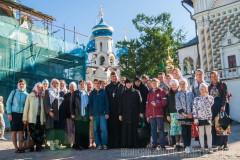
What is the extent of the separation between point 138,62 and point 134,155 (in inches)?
812

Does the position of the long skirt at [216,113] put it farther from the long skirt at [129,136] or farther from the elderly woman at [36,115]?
the elderly woman at [36,115]

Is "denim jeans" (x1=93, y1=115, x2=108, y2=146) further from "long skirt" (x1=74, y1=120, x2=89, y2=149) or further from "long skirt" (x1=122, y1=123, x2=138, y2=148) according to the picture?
"long skirt" (x1=122, y1=123, x2=138, y2=148)

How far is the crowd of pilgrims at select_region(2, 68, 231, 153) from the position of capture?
5.87m

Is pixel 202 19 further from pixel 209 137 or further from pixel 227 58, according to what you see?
pixel 209 137

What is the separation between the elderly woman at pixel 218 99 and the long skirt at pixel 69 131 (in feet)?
12.1

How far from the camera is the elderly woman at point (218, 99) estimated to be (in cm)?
577

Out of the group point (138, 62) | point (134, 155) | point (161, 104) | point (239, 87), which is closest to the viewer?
point (134, 155)

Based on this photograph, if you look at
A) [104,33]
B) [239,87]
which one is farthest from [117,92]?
[104,33]

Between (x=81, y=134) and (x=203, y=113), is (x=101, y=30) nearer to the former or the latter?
(x=81, y=134)

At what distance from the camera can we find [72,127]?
6988 millimetres

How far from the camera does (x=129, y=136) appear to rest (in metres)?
6.42

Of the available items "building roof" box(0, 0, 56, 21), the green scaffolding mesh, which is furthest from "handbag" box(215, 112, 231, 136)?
"building roof" box(0, 0, 56, 21)

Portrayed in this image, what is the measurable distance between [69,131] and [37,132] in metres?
0.84

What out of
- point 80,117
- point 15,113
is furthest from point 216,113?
point 15,113
